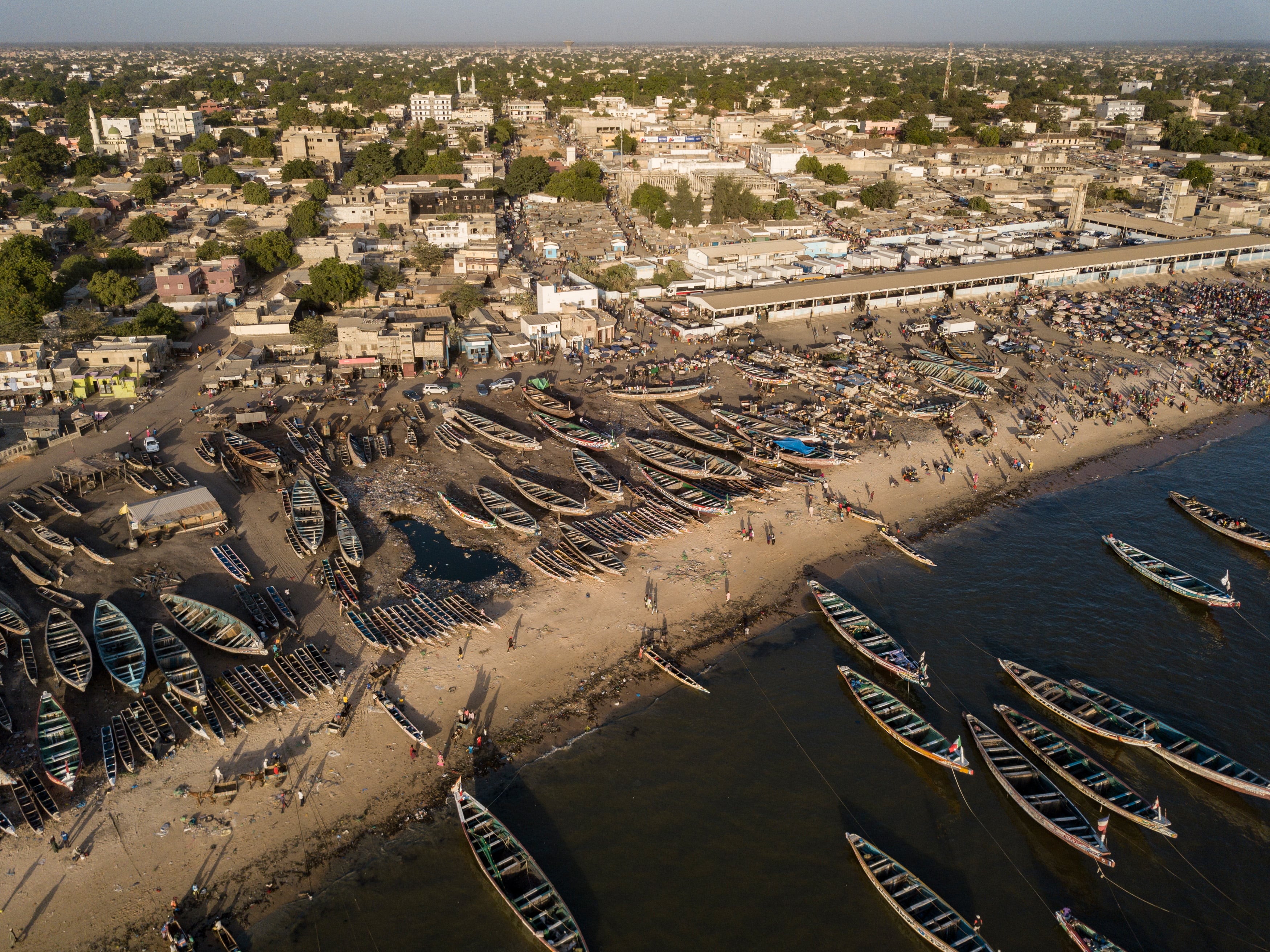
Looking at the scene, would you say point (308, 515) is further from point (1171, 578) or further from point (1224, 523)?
point (1224, 523)

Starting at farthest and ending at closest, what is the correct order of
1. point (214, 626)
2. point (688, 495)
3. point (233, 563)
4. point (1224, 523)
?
point (688, 495) < point (1224, 523) < point (233, 563) < point (214, 626)

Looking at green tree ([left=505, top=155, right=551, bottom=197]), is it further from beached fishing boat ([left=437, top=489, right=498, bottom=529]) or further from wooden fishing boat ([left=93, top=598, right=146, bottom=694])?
wooden fishing boat ([left=93, top=598, right=146, bottom=694])

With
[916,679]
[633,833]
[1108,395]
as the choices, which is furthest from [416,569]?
[1108,395]

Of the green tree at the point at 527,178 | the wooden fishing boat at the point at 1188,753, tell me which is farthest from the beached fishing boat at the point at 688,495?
the green tree at the point at 527,178

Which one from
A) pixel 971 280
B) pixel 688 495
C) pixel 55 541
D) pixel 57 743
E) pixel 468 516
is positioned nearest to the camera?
pixel 57 743

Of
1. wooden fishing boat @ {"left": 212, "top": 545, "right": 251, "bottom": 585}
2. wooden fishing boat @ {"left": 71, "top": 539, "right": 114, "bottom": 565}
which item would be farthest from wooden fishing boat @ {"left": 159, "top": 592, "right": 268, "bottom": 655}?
wooden fishing boat @ {"left": 71, "top": 539, "right": 114, "bottom": 565}

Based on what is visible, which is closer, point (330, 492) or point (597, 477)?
point (330, 492)

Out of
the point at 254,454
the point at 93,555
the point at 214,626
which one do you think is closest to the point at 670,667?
the point at 214,626
